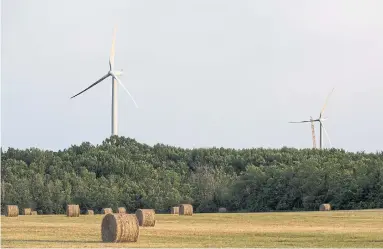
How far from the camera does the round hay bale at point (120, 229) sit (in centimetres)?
3566

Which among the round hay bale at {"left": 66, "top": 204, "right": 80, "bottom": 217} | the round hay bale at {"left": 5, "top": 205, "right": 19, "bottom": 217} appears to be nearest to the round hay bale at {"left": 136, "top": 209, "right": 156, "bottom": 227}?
the round hay bale at {"left": 66, "top": 204, "right": 80, "bottom": 217}

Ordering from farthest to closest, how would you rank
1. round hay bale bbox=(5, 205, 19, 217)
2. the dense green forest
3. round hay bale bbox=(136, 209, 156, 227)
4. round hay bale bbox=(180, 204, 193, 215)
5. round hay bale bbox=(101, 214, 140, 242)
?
the dense green forest, round hay bale bbox=(180, 204, 193, 215), round hay bale bbox=(5, 205, 19, 217), round hay bale bbox=(136, 209, 156, 227), round hay bale bbox=(101, 214, 140, 242)

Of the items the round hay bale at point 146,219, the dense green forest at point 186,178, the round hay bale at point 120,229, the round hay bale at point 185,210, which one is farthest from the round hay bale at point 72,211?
the round hay bale at point 120,229

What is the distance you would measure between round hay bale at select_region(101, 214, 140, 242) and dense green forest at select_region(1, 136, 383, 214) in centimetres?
4780

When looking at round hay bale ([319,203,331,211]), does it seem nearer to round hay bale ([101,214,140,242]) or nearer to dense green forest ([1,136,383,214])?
dense green forest ([1,136,383,214])

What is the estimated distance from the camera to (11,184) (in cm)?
10738

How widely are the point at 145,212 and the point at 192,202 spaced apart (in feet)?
184

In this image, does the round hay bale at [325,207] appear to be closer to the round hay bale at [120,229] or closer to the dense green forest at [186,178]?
the dense green forest at [186,178]

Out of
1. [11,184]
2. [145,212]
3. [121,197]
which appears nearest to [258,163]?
[121,197]

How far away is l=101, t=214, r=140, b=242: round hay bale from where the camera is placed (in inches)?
1404

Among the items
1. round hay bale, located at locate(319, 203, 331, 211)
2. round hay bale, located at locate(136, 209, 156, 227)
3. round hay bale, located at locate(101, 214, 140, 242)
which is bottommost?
round hay bale, located at locate(101, 214, 140, 242)

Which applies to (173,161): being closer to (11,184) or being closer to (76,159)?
(76,159)

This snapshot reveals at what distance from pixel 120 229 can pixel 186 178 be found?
8209 cm

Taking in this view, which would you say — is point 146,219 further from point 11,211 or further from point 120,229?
point 11,211
